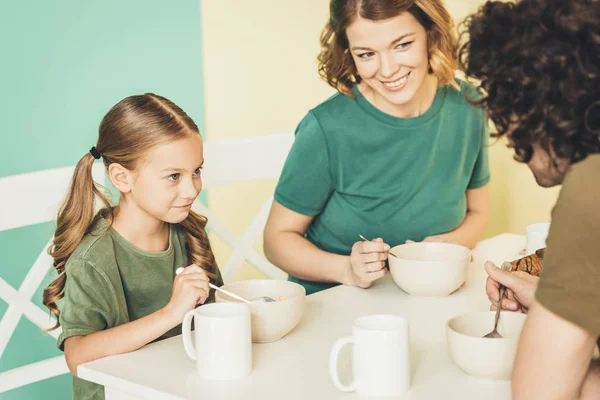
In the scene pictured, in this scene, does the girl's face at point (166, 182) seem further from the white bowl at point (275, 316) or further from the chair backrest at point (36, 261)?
the chair backrest at point (36, 261)

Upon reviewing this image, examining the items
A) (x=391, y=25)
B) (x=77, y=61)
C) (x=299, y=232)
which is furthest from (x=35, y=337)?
(x=391, y=25)

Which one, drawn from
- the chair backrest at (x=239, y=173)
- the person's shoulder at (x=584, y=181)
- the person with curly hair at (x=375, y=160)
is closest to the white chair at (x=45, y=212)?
the chair backrest at (x=239, y=173)

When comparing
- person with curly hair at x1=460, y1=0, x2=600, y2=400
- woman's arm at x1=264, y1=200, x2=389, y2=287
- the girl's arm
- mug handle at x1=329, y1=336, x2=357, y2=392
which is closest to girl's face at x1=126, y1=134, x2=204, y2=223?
the girl's arm

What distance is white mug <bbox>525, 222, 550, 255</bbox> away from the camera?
1.72 m

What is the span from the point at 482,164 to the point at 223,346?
3.54 feet

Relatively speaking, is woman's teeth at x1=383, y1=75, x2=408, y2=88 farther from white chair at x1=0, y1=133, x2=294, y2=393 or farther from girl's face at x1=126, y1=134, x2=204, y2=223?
white chair at x1=0, y1=133, x2=294, y2=393

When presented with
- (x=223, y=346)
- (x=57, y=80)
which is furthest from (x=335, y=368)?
(x=57, y=80)

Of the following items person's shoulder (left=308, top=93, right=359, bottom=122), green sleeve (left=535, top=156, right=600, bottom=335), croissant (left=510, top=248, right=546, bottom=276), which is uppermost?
green sleeve (left=535, top=156, right=600, bottom=335)

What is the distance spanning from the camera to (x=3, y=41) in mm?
2400

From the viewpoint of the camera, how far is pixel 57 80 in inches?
101

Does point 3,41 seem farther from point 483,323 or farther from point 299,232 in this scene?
point 483,323

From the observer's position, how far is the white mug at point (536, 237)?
5.65 feet

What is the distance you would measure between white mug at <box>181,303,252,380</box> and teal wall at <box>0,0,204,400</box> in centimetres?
151

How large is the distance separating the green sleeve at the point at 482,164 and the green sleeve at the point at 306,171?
0.40 m
